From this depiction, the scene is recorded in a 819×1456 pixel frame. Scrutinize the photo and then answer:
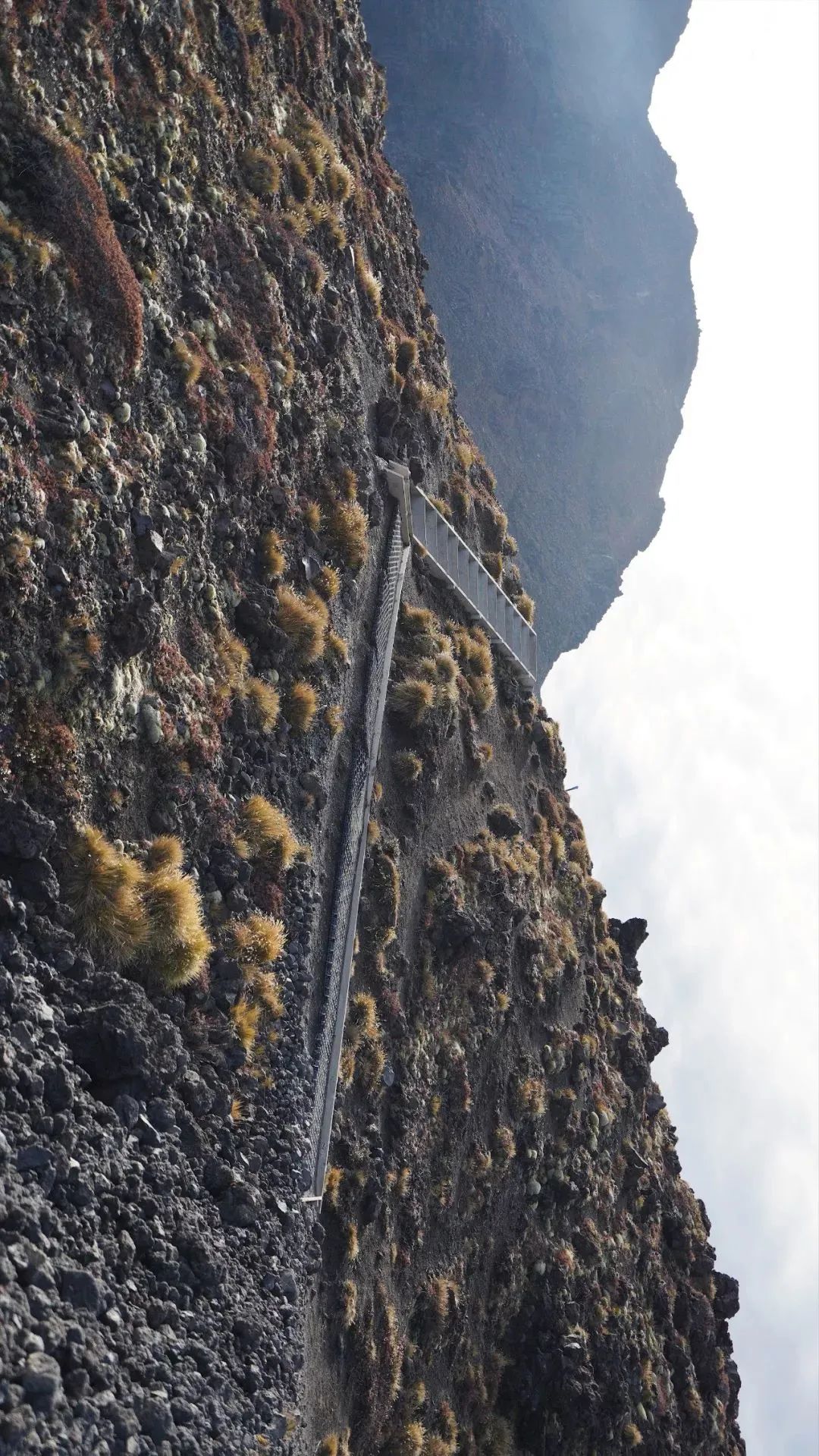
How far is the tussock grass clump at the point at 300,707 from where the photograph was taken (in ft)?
61.5

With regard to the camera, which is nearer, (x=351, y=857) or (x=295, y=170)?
(x=351, y=857)

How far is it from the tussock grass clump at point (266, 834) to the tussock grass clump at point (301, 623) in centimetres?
330

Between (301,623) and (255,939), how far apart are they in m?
6.18

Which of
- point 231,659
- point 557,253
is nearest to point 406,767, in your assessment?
point 231,659

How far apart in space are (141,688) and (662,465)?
13751 cm

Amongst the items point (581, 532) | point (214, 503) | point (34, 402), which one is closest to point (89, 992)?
point (34, 402)

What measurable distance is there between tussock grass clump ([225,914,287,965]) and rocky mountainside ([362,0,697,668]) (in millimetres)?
105308

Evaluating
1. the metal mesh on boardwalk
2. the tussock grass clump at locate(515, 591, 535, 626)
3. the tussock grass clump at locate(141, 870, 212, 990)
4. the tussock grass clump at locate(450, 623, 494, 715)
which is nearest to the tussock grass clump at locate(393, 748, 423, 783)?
the metal mesh on boardwalk

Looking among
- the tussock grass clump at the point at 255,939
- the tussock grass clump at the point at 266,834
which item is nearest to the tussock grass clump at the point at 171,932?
the tussock grass clump at the point at 255,939

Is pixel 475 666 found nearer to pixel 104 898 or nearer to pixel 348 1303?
pixel 348 1303

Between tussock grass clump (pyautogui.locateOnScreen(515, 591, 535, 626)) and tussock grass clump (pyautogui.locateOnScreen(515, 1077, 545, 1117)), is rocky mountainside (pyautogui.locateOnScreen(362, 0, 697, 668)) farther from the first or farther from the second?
tussock grass clump (pyautogui.locateOnScreen(515, 1077, 545, 1117))

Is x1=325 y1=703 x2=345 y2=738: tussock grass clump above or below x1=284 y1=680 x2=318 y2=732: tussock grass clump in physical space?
above

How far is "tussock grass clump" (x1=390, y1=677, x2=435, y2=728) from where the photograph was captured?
76.4ft

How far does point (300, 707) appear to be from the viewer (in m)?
18.8
